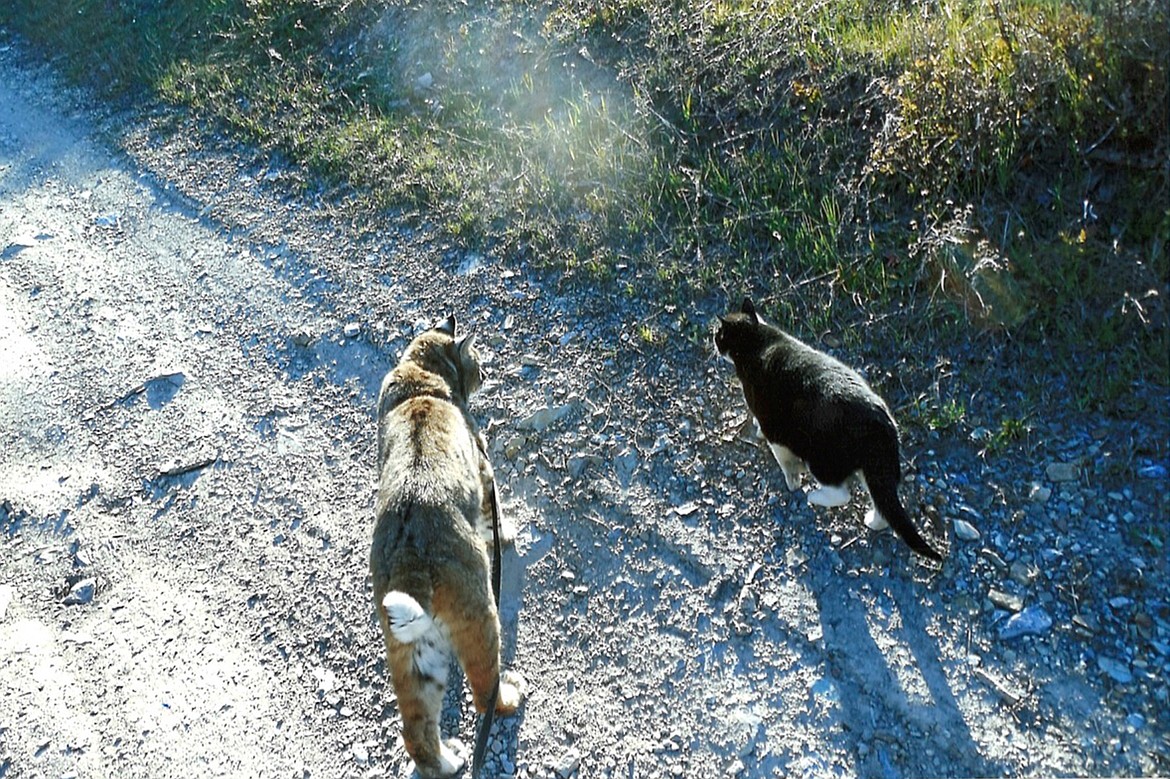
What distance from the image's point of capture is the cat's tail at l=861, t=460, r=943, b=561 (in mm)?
3883

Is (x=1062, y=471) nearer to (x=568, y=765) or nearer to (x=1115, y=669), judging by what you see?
(x=1115, y=669)

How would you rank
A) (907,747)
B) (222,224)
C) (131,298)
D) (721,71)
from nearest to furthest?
(907,747)
(721,71)
(131,298)
(222,224)

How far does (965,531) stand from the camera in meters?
4.19

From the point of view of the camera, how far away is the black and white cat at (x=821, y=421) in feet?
13.3

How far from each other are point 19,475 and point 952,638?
231 inches

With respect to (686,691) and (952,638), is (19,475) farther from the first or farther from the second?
(952,638)

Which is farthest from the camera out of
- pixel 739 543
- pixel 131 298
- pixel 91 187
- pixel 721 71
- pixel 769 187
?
pixel 91 187

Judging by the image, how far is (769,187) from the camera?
19.1 feet

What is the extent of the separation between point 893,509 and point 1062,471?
100 cm

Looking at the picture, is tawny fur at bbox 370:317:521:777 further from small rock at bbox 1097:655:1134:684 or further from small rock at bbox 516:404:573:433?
small rock at bbox 1097:655:1134:684

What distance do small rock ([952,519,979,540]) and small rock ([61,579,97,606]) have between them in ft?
15.7

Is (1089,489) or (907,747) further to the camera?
(1089,489)

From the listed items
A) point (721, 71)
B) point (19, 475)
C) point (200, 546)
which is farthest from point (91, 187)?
point (721, 71)

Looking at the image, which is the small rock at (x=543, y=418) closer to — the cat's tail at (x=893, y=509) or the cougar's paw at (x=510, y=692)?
the cougar's paw at (x=510, y=692)
